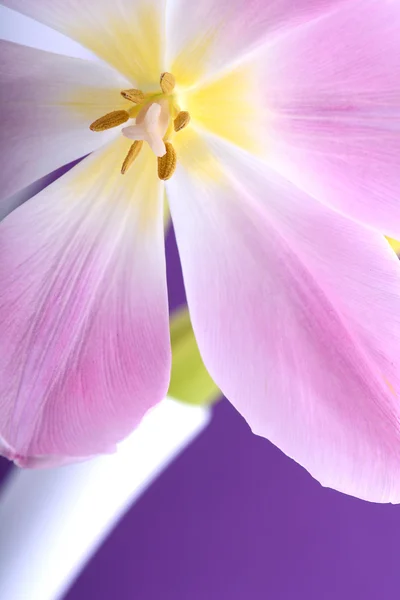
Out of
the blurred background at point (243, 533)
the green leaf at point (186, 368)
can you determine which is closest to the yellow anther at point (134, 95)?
the green leaf at point (186, 368)

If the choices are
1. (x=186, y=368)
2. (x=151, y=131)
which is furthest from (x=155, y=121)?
(x=186, y=368)

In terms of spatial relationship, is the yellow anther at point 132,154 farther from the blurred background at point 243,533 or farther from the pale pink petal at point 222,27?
the blurred background at point 243,533

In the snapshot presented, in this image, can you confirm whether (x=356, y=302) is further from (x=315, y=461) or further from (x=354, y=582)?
(x=354, y=582)

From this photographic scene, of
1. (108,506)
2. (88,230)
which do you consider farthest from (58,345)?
(108,506)

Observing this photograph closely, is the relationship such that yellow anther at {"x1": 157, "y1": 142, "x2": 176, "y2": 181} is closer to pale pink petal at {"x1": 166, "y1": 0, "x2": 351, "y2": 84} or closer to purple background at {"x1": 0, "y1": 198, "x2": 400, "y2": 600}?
pale pink petal at {"x1": 166, "y1": 0, "x2": 351, "y2": 84}

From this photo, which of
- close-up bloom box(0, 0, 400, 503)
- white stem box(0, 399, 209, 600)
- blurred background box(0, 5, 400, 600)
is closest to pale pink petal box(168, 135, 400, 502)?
close-up bloom box(0, 0, 400, 503)

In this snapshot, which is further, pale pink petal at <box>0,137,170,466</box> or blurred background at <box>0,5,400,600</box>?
blurred background at <box>0,5,400,600</box>
